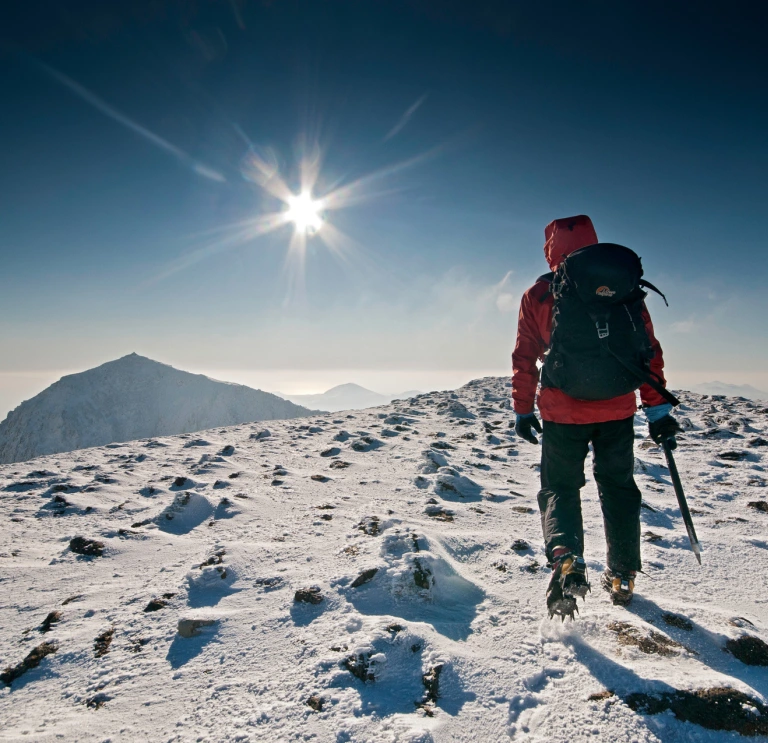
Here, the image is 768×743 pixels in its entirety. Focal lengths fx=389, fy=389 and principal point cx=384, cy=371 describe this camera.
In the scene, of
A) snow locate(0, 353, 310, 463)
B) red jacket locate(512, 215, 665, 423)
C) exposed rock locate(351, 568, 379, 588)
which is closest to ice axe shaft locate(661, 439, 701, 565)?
red jacket locate(512, 215, 665, 423)

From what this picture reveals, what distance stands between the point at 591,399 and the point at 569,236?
1422mm

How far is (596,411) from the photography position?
9.75 feet

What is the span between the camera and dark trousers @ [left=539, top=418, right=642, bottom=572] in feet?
9.52

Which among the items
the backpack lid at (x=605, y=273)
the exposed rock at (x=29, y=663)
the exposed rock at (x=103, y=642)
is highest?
the backpack lid at (x=605, y=273)

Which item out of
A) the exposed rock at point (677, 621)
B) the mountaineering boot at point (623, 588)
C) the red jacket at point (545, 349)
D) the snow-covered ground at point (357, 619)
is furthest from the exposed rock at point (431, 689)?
the red jacket at point (545, 349)

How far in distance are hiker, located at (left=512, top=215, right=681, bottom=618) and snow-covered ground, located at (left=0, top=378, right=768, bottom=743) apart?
0.44 meters

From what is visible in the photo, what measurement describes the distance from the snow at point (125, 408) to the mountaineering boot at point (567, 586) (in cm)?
9441

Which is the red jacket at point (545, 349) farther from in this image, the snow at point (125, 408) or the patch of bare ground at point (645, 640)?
the snow at point (125, 408)

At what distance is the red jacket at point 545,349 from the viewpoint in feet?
9.92

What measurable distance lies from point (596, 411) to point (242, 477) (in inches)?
228

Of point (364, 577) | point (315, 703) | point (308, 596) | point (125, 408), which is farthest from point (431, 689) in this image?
point (125, 408)

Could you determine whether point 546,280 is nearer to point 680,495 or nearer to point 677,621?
point 680,495

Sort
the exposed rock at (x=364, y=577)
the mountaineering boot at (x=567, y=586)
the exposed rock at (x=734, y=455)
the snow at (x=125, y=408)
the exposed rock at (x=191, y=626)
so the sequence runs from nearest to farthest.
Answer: the mountaineering boot at (x=567, y=586) → the exposed rock at (x=191, y=626) → the exposed rock at (x=364, y=577) → the exposed rock at (x=734, y=455) → the snow at (x=125, y=408)

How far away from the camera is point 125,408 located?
103 meters
